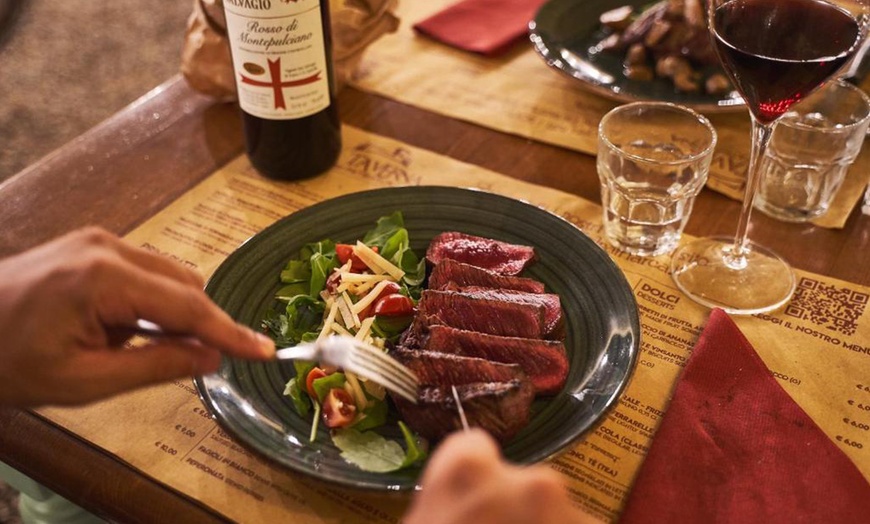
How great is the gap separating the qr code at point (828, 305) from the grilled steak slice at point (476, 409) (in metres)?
0.45

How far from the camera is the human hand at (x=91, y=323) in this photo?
650 millimetres

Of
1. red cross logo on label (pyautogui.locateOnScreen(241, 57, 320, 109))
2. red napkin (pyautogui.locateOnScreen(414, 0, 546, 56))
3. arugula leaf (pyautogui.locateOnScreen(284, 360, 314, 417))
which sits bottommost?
red napkin (pyautogui.locateOnScreen(414, 0, 546, 56))

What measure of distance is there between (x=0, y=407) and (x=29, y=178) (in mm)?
510

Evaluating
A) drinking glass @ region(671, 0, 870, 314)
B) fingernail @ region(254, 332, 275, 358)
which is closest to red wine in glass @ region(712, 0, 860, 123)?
drinking glass @ region(671, 0, 870, 314)

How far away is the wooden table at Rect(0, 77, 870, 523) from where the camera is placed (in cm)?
120

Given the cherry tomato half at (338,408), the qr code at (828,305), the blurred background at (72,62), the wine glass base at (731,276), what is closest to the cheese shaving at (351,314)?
the cherry tomato half at (338,408)

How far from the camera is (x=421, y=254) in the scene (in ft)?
3.63

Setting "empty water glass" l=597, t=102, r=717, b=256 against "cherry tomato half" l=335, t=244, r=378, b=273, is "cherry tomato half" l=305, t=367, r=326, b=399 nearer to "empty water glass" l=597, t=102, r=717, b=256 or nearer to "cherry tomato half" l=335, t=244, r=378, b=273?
"cherry tomato half" l=335, t=244, r=378, b=273

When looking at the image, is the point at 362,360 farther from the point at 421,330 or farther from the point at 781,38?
the point at 781,38

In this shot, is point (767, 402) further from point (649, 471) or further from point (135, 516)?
point (135, 516)

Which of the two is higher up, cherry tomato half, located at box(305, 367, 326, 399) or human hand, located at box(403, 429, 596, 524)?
human hand, located at box(403, 429, 596, 524)

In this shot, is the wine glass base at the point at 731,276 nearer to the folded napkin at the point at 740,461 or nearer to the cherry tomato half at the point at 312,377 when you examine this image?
the folded napkin at the point at 740,461

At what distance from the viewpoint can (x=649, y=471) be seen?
33.9 inches

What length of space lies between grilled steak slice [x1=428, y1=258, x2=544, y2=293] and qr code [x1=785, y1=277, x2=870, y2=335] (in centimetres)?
35
